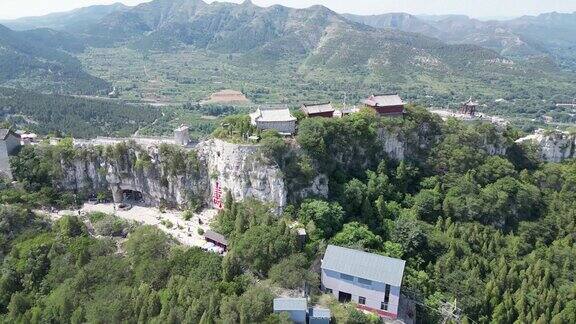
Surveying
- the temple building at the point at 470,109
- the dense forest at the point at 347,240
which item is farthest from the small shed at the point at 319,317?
the temple building at the point at 470,109

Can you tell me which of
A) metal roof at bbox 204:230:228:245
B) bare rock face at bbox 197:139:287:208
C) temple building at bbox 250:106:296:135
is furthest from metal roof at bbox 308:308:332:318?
temple building at bbox 250:106:296:135

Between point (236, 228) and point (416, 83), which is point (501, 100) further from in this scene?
point (236, 228)

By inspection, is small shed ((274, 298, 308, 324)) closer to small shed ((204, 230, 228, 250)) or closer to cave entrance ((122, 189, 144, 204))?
small shed ((204, 230, 228, 250))

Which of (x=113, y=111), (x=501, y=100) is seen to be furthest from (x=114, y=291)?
(x=501, y=100)

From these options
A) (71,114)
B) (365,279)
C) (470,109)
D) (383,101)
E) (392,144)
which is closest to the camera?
(365,279)

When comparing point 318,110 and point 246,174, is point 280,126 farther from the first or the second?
point 246,174

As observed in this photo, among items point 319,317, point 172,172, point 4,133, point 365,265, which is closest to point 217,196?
point 172,172

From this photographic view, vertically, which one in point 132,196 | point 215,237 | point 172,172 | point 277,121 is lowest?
point 132,196
